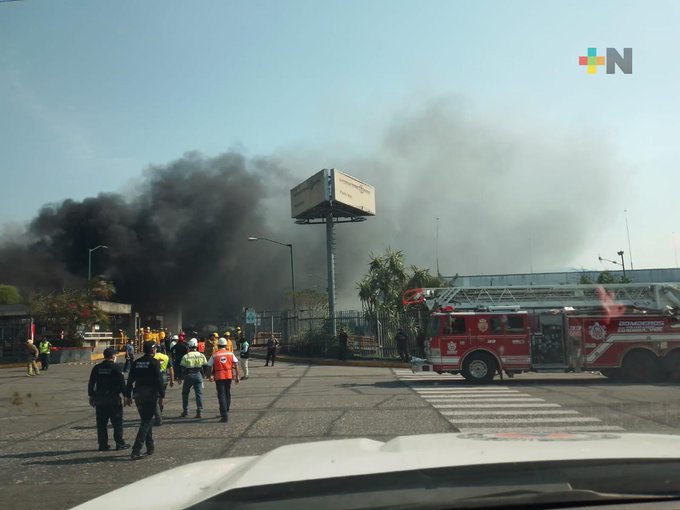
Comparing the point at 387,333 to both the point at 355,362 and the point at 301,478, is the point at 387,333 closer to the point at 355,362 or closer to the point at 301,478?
the point at 355,362

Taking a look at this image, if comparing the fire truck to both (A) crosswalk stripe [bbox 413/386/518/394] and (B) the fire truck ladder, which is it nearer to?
(B) the fire truck ladder

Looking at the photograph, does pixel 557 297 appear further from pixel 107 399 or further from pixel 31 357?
pixel 31 357

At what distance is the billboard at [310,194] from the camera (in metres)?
44.1

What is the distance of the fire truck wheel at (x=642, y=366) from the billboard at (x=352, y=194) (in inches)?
1136

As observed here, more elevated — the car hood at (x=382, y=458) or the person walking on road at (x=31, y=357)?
the car hood at (x=382, y=458)

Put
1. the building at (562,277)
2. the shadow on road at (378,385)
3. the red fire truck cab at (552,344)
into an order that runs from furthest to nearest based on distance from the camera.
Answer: the building at (562,277) < the red fire truck cab at (552,344) < the shadow on road at (378,385)

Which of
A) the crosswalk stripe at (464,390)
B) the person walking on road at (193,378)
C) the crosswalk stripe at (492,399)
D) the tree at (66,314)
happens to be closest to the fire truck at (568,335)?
the crosswalk stripe at (464,390)

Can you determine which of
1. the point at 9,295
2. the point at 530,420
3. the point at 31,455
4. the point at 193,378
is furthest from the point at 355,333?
the point at 9,295

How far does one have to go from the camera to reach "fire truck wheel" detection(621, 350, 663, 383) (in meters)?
17.0

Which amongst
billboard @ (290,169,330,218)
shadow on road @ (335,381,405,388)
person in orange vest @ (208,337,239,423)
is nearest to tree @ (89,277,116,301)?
billboard @ (290,169,330,218)

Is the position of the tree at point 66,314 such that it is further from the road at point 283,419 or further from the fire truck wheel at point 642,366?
the fire truck wheel at point 642,366

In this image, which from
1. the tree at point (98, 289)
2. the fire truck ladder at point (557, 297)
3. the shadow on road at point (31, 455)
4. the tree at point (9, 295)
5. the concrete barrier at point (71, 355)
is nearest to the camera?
the shadow on road at point (31, 455)

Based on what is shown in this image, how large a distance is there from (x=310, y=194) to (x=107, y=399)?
37.7 meters

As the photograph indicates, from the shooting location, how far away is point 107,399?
337 inches
